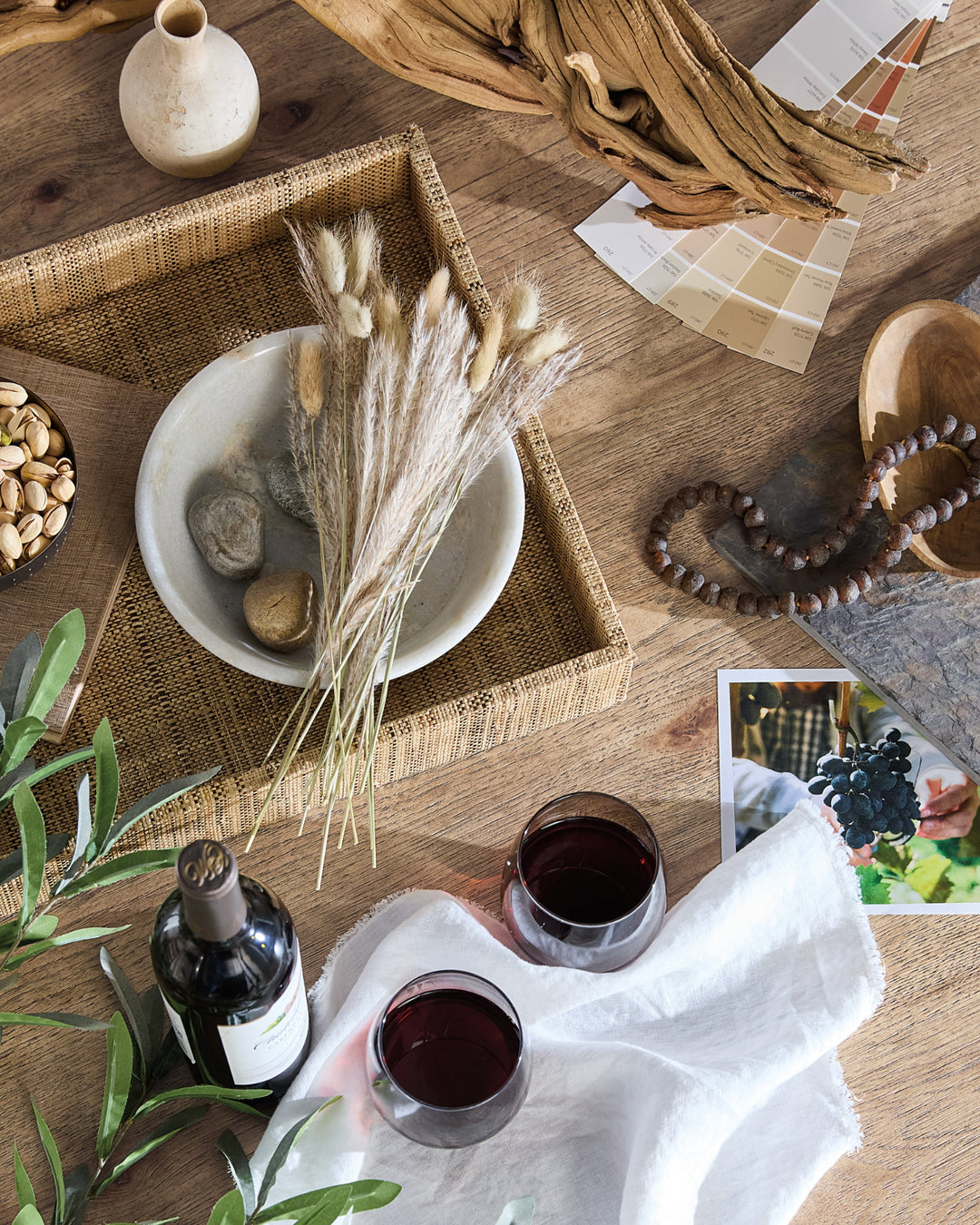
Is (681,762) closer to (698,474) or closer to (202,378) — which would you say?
(698,474)

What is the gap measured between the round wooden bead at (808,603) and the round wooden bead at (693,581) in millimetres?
85

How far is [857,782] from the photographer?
3.23ft

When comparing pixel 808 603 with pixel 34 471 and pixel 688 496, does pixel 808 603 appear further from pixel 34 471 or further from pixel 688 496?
pixel 34 471

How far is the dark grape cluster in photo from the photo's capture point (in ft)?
3.19

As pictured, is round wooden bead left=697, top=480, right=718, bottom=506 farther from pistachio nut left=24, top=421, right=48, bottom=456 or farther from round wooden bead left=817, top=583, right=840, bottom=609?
pistachio nut left=24, top=421, right=48, bottom=456

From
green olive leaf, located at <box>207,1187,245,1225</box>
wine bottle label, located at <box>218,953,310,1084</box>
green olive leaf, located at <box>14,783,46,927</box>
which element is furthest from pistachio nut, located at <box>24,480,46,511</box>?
green olive leaf, located at <box>207,1187,245,1225</box>

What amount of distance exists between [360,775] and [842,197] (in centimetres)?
75

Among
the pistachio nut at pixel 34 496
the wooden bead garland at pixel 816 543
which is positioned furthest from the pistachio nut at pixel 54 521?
the wooden bead garland at pixel 816 543

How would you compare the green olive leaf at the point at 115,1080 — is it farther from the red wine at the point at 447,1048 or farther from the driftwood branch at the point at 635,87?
the driftwood branch at the point at 635,87

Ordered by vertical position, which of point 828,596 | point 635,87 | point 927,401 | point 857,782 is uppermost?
point 635,87

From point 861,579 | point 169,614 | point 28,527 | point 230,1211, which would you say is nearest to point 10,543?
point 28,527

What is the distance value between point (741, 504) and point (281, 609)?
42 centimetres

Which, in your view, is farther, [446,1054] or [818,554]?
[818,554]

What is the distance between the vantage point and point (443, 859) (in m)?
0.93
